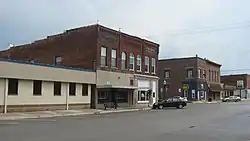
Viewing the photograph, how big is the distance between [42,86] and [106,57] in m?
11.3

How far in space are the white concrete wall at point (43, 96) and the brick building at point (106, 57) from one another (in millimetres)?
Result: 2906

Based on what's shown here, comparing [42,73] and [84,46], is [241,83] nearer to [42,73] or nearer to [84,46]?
[84,46]

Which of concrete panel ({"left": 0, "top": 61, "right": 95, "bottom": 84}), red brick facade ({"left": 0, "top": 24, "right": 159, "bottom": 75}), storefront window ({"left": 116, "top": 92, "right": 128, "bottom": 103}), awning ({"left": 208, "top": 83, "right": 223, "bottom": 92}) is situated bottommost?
storefront window ({"left": 116, "top": 92, "right": 128, "bottom": 103})

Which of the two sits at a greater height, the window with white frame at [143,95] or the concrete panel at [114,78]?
the concrete panel at [114,78]

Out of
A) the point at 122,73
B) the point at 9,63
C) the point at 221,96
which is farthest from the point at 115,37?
the point at 221,96

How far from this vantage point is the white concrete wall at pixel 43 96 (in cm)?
3098

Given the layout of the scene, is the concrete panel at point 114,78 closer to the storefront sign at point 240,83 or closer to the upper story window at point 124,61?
the upper story window at point 124,61

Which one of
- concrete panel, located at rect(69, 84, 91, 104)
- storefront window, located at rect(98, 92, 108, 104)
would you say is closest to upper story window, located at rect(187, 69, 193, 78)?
storefront window, located at rect(98, 92, 108, 104)

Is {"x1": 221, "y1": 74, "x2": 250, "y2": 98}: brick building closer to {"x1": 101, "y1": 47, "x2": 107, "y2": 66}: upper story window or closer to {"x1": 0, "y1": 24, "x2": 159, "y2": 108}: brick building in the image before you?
{"x1": 0, "y1": 24, "x2": 159, "y2": 108}: brick building

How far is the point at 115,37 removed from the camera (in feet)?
145

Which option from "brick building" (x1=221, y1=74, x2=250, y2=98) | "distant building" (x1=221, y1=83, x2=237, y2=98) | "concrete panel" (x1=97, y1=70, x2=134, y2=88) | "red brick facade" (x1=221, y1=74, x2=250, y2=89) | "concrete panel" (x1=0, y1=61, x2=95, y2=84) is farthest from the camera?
"red brick facade" (x1=221, y1=74, x2=250, y2=89)

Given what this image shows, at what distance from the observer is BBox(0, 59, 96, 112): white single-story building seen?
98.1 ft

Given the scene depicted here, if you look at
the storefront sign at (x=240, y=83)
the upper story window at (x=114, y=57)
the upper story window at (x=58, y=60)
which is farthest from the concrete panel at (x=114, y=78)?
the storefront sign at (x=240, y=83)

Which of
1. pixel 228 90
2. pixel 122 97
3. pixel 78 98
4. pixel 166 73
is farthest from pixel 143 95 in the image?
pixel 228 90
